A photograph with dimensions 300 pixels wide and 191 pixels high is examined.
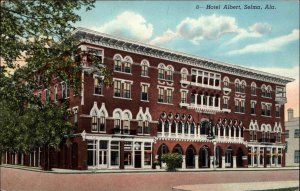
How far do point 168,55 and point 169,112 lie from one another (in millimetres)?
4610

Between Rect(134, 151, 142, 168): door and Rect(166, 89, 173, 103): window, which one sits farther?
Rect(166, 89, 173, 103): window

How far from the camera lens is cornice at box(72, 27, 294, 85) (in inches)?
1201

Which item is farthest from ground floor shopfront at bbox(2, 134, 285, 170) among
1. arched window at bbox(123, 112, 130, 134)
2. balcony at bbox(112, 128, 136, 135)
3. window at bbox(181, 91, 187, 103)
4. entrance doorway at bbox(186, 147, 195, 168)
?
window at bbox(181, 91, 187, 103)

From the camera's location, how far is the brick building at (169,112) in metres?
31.4

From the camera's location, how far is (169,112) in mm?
35969

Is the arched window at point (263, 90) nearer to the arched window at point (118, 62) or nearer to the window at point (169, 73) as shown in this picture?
the window at point (169, 73)

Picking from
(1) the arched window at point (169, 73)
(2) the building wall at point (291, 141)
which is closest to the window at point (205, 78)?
(1) the arched window at point (169, 73)

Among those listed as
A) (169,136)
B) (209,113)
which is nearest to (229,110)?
(209,113)

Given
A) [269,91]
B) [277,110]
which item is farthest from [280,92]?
[277,110]

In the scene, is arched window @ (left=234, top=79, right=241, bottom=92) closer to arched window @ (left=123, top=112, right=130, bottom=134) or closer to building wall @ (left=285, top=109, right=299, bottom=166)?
arched window @ (left=123, top=112, right=130, bottom=134)

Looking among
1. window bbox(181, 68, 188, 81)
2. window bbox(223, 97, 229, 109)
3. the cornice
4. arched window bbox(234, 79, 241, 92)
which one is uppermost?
the cornice

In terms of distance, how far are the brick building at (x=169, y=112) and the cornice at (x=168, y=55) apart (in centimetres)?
8

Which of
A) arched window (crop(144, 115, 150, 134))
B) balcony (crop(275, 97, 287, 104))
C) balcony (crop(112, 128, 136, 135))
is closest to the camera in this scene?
balcony (crop(112, 128, 136, 135))

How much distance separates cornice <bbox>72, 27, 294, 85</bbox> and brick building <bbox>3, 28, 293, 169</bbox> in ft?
0.25
